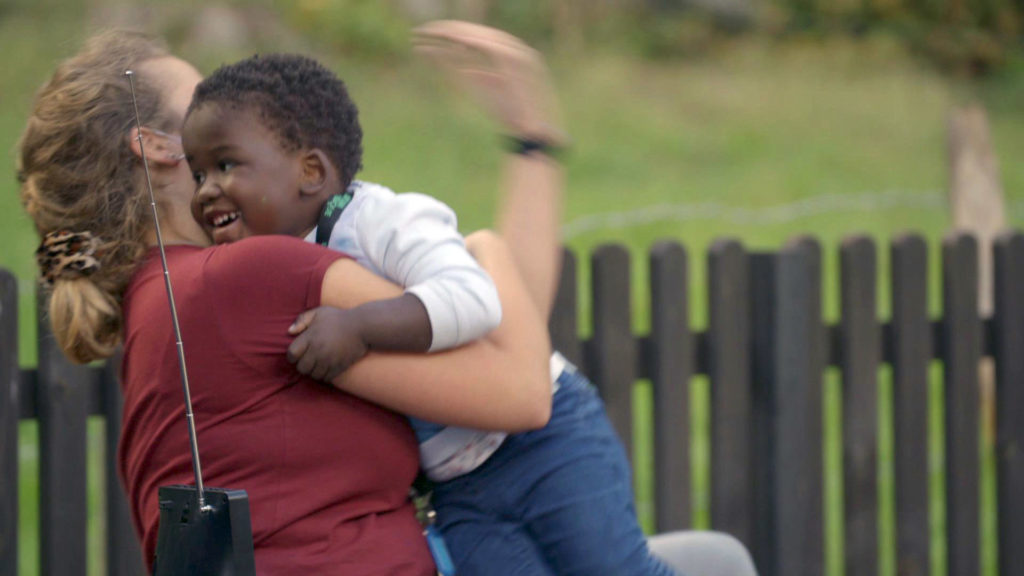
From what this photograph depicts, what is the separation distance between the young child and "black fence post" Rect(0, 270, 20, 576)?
1.41 m

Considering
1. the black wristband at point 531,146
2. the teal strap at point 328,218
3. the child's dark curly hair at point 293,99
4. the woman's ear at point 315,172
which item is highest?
the child's dark curly hair at point 293,99

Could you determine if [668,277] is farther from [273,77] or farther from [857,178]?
[857,178]

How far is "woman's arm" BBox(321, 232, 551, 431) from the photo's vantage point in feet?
5.12

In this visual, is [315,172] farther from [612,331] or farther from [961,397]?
[961,397]

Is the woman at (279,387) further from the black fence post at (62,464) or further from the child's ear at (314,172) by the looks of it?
the black fence post at (62,464)

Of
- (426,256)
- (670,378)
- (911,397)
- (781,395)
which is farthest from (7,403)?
(911,397)

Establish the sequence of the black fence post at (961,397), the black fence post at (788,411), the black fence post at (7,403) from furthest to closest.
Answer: the black fence post at (961,397) → the black fence post at (788,411) → the black fence post at (7,403)

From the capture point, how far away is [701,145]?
12992 mm

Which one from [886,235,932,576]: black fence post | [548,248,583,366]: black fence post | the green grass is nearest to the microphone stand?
[548,248,583,366]: black fence post

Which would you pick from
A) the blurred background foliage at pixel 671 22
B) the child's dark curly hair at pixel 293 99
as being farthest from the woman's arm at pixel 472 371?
the blurred background foliage at pixel 671 22

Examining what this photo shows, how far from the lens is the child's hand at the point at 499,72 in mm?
1762

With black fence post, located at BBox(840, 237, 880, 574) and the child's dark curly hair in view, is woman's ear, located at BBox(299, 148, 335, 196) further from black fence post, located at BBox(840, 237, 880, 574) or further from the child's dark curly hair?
black fence post, located at BBox(840, 237, 880, 574)

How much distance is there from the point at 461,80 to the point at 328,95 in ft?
0.70

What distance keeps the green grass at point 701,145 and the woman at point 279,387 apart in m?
5.06
